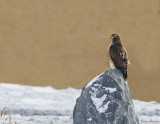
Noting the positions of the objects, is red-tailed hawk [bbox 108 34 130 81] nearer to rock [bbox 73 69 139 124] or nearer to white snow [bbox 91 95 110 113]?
rock [bbox 73 69 139 124]

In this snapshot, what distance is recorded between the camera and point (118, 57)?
14.9ft

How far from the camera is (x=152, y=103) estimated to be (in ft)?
26.2

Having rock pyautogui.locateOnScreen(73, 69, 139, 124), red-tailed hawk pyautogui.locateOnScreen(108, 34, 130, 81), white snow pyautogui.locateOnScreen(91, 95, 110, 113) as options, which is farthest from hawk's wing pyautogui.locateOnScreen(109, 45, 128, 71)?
white snow pyautogui.locateOnScreen(91, 95, 110, 113)

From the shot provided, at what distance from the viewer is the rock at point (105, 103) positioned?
430 centimetres

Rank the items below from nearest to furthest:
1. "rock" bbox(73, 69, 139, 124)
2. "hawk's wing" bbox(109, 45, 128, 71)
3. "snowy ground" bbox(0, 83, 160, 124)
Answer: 1. "rock" bbox(73, 69, 139, 124)
2. "hawk's wing" bbox(109, 45, 128, 71)
3. "snowy ground" bbox(0, 83, 160, 124)

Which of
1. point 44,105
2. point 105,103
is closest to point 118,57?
point 105,103

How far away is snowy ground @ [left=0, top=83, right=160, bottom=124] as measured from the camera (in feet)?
20.6

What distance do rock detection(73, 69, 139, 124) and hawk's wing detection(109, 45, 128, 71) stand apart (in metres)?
0.14

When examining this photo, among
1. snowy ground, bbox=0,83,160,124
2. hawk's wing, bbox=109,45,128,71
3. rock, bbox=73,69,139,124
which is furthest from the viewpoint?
snowy ground, bbox=0,83,160,124

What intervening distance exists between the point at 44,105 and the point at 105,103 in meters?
3.48

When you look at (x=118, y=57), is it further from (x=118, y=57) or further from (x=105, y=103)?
(x=105, y=103)

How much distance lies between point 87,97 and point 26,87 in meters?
4.56

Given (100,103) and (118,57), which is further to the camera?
(118,57)

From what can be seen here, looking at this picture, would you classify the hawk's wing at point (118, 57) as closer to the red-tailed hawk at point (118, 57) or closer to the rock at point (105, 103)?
the red-tailed hawk at point (118, 57)
